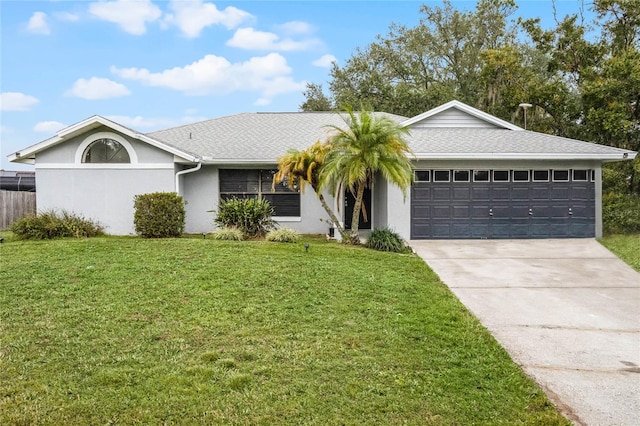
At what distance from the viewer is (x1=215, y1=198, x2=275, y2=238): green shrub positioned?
42.6ft

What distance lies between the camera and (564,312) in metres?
6.88

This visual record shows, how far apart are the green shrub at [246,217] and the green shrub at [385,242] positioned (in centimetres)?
317

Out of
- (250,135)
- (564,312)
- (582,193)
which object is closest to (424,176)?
(582,193)

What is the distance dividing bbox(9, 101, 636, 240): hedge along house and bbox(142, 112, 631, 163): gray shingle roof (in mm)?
58

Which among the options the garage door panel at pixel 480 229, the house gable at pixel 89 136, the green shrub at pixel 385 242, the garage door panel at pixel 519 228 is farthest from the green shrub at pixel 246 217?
A: the garage door panel at pixel 519 228

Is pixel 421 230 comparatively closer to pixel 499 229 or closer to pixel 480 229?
pixel 480 229

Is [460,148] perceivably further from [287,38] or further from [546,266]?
[287,38]

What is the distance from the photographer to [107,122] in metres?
12.9

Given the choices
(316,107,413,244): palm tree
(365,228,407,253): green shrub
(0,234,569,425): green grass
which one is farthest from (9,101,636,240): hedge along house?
(0,234,569,425): green grass

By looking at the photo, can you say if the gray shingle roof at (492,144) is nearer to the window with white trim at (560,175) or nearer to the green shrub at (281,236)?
the window with white trim at (560,175)

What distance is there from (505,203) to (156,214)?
10.2m

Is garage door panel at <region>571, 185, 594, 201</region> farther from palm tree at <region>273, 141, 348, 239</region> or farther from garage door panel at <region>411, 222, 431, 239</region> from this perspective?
palm tree at <region>273, 141, 348, 239</region>

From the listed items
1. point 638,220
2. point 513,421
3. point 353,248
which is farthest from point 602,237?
point 513,421

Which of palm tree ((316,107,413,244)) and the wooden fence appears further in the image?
the wooden fence
